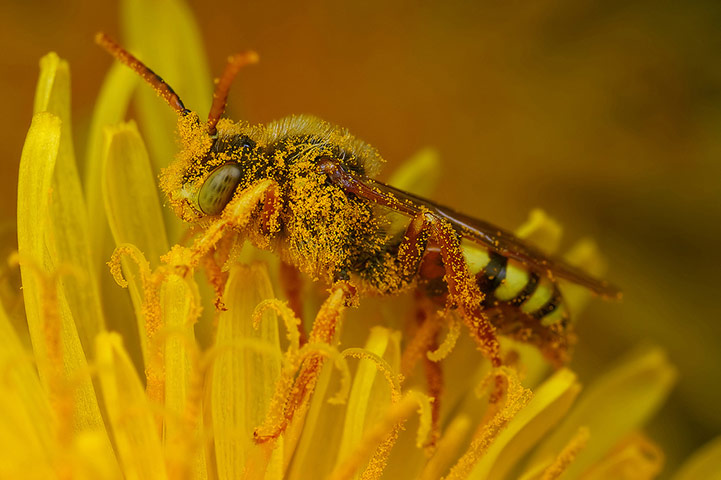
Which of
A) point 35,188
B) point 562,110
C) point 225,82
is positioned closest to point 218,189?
point 225,82

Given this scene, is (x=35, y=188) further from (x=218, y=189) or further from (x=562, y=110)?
(x=562, y=110)

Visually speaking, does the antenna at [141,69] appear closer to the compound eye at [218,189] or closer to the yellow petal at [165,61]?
the compound eye at [218,189]

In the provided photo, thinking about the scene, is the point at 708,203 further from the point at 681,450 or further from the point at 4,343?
the point at 4,343

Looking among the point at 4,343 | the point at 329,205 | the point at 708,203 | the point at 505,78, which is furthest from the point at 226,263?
the point at 708,203

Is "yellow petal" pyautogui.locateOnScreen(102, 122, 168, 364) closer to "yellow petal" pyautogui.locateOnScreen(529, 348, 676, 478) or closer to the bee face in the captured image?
the bee face

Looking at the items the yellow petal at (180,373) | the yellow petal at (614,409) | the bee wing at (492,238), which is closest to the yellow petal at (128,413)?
the yellow petal at (180,373)

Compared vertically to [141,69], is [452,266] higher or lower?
lower
